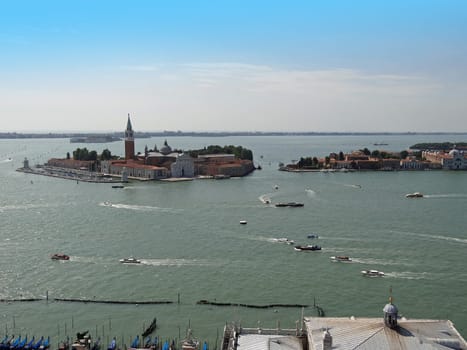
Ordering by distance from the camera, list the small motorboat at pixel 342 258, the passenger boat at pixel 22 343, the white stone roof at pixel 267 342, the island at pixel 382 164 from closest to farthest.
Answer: the white stone roof at pixel 267 342 → the passenger boat at pixel 22 343 → the small motorboat at pixel 342 258 → the island at pixel 382 164

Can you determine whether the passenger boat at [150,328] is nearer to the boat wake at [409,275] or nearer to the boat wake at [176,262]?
the boat wake at [176,262]

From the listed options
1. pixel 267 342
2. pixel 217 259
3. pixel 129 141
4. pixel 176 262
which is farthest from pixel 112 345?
pixel 129 141

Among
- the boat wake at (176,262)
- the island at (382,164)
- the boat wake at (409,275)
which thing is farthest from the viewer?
the island at (382,164)

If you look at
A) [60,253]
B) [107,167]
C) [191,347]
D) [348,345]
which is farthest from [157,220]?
[107,167]

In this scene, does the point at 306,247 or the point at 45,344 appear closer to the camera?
the point at 45,344

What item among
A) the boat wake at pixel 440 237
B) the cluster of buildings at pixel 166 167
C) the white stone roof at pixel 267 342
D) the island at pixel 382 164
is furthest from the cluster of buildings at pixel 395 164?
the white stone roof at pixel 267 342

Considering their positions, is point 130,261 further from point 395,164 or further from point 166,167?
point 395,164

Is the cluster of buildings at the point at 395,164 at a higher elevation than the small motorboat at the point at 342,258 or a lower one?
higher

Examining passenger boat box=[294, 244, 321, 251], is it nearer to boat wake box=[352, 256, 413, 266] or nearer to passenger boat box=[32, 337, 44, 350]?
boat wake box=[352, 256, 413, 266]
